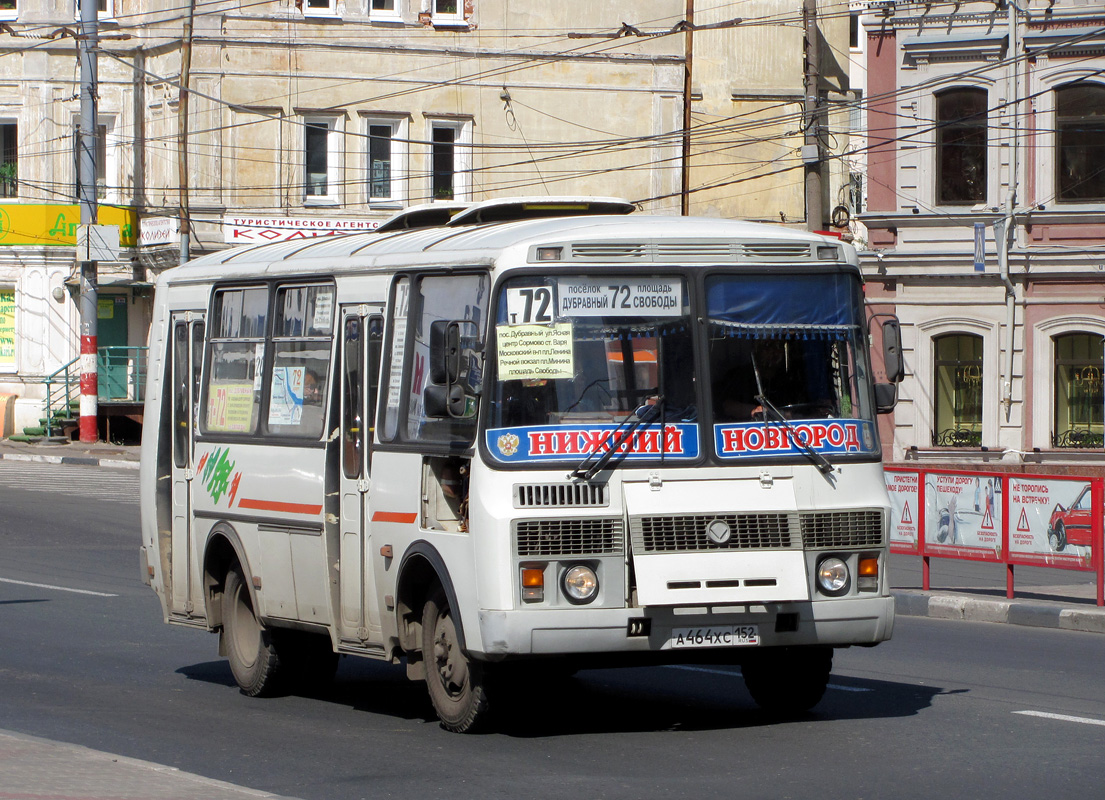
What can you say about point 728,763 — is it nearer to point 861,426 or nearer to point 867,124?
point 861,426

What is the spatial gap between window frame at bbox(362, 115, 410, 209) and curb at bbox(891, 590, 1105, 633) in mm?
25758

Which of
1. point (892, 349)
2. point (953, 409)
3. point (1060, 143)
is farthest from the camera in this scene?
point (953, 409)

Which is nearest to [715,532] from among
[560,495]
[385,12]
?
[560,495]

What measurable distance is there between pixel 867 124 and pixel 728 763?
80.3 feet

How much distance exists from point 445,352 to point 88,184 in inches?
1220

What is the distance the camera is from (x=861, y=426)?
9.02m

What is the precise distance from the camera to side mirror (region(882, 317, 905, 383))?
30.3ft

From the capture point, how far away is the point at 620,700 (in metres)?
10.2

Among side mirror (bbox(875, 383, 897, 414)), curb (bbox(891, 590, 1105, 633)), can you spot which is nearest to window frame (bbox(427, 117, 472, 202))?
curb (bbox(891, 590, 1105, 633))

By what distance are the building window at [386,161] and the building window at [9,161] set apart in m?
8.62

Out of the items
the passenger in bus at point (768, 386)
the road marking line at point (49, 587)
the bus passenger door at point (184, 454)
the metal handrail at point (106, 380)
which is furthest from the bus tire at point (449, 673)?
the metal handrail at point (106, 380)

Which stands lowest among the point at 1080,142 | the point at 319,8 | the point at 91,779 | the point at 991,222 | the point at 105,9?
the point at 91,779

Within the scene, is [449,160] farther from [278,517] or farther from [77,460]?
[278,517]

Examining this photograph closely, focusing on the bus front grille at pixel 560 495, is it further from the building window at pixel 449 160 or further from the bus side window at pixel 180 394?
the building window at pixel 449 160
